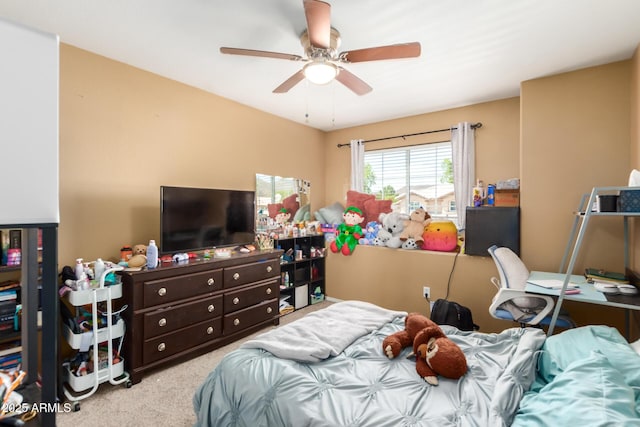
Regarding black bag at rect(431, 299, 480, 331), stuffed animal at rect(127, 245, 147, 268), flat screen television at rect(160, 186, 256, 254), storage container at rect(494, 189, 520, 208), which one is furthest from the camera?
storage container at rect(494, 189, 520, 208)

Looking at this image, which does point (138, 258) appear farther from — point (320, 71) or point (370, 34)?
point (370, 34)

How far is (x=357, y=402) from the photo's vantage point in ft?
4.53

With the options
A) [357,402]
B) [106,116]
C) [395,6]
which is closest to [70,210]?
[106,116]

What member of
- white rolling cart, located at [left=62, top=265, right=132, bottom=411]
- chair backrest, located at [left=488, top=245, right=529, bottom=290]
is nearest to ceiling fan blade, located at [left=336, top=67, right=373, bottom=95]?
chair backrest, located at [left=488, top=245, right=529, bottom=290]

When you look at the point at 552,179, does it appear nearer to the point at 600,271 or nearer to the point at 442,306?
the point at 600,271

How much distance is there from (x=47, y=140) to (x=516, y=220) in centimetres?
341

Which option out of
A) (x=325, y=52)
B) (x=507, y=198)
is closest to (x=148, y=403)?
(x=325, y=52)

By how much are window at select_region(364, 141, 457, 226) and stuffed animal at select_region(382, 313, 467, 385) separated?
7.85ft

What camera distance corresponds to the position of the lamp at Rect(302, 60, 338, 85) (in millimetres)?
2078

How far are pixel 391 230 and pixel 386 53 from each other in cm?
240

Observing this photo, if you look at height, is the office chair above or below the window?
below

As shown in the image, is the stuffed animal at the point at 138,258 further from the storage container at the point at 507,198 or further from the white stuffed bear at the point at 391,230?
the storage container at the point at 507,198

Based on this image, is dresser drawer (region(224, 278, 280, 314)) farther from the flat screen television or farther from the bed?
the bed

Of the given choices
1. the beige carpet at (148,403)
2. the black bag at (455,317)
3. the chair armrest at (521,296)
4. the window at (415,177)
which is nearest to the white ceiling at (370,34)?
the window at (415,177)
